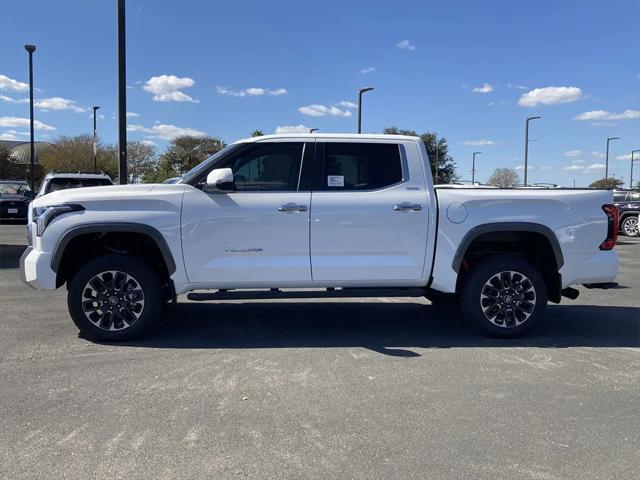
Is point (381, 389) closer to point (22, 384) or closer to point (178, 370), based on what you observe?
point (178, 370)

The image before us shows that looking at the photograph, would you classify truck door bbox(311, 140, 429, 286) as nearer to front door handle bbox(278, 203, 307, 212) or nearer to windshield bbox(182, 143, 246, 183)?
front door handle bbox(278, 203, 307, 212)

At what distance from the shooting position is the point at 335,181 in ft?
18.2

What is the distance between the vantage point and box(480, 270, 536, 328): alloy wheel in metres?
5.59

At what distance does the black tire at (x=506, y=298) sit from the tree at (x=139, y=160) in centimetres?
4731

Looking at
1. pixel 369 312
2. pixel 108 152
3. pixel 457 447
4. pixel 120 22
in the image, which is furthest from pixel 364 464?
pixel 108 152

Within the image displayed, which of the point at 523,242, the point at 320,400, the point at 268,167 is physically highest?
the point at 268,167

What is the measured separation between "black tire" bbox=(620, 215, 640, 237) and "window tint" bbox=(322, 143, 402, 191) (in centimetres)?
1738

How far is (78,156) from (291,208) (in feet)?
167

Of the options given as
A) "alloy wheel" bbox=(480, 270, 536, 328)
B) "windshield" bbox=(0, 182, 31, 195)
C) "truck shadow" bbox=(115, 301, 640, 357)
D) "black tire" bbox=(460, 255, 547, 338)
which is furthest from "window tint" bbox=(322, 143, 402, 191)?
"windshield" bbox=(0, 182, 31, 195)

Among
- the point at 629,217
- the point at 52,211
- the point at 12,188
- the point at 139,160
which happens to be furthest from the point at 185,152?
the point at 52,211

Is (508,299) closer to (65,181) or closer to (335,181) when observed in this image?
(335,181)

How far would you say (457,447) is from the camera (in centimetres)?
332

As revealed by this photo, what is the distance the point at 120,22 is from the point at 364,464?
1074 centimetres

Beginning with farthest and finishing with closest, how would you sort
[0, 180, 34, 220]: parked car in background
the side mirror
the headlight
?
[0, 180, 34, 220]: parked car in background, the headlight, the side mirror
